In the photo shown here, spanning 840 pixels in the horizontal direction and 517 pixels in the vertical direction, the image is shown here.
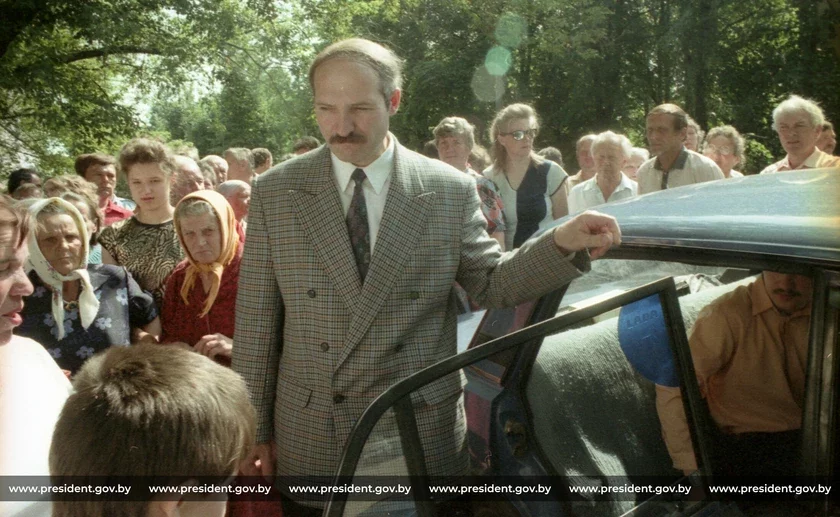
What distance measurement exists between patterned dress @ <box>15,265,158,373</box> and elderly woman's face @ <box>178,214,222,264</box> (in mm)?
288

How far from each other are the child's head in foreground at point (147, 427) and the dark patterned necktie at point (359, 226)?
0.73 m

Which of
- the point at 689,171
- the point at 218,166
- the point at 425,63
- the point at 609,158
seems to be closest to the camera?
the point at 689,171

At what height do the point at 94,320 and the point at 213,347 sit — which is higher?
the point at 94,320

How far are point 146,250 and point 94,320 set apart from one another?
0.88 meters

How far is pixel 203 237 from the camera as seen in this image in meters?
3.26

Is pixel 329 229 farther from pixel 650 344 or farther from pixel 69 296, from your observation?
pixel 69 296

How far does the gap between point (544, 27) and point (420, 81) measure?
5224mm

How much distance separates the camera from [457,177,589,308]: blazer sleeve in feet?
6.48

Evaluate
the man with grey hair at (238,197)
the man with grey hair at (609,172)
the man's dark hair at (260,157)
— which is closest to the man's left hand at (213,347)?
the man with grey hair at (238,197)

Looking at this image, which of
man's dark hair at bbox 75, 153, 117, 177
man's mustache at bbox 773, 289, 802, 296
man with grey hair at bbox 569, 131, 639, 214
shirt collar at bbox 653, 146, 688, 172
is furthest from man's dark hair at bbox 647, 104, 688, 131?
man's dark hair at bbox 75, 153, 117, 177

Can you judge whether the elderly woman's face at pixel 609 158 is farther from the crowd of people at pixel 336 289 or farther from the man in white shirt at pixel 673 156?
the crowd of people at pixel 336 289

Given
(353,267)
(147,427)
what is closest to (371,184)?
(353,267)

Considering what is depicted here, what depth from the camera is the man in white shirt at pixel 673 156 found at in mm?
5082

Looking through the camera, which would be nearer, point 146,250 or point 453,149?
point 146,250
